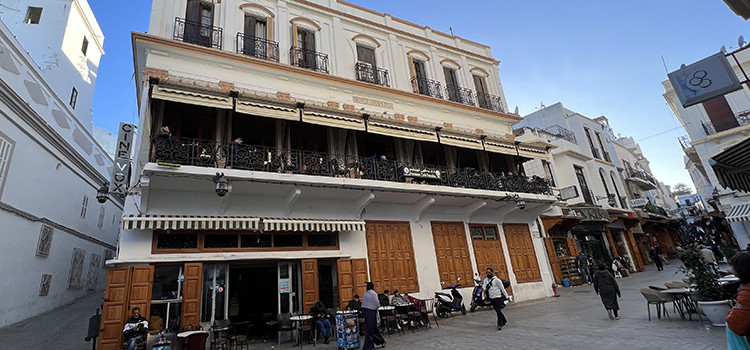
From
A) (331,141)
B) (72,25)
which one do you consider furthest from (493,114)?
(72,25)

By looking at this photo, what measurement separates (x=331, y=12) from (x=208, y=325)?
11790 millimetres

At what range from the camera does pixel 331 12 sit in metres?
13.8

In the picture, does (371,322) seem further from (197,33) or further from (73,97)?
(73,97)

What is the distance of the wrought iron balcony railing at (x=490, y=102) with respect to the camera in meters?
16.1

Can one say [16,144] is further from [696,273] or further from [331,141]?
[696,273]

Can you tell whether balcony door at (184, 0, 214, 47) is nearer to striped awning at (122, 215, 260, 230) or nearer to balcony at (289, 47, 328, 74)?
balcony at (289, 47, 328, 74)

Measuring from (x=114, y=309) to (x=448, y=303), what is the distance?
876 cm

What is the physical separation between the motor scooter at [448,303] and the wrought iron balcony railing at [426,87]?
26.0 feet

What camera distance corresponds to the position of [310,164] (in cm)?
1023

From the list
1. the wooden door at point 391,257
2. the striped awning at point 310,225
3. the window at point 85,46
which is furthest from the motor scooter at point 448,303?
the window at point 85,46

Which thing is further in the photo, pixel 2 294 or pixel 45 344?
pixel 2 294

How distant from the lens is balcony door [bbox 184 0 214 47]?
35.3ft

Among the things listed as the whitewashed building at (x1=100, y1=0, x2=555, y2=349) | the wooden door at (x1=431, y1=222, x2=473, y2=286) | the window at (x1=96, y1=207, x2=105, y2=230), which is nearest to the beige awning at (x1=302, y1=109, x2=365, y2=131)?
the whitewashed building at (x1=100, y1=0, x2=555, y2=349)

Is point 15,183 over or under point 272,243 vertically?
over
